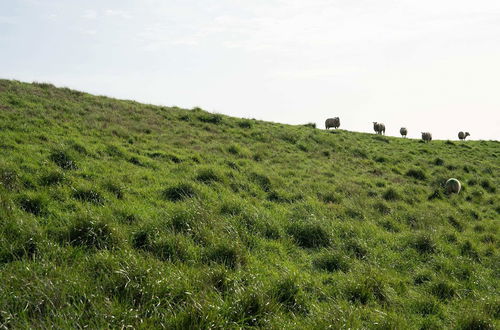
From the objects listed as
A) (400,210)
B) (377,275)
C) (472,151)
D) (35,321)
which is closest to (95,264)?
(35,321)

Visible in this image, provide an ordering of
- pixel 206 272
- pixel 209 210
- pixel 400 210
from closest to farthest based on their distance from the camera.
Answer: pixel 206 272, pixel 209 210, pixel 400 210

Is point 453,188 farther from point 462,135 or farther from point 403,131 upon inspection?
point 462,135

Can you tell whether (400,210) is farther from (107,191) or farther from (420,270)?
(107,191)

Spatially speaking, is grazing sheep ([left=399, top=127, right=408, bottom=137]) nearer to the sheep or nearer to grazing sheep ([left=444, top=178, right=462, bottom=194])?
the sheep

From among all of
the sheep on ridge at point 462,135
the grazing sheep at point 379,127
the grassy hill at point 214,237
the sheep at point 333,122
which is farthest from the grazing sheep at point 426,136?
the grassy hill at point 214,237

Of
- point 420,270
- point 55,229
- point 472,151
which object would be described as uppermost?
point 472,151

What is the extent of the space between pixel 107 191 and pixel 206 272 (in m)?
4.48

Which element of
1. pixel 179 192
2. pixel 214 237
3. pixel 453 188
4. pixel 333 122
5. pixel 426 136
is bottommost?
pixel 214 237

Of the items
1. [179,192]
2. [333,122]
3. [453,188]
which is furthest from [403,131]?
[179,192]

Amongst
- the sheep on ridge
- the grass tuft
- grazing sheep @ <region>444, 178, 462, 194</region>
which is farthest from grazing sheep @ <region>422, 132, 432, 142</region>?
the grass tuft

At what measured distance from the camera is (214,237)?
6613mm

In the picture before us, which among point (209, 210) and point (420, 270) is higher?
point (209, 210)

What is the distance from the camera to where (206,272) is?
209 inches

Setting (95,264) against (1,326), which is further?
(95,264)
